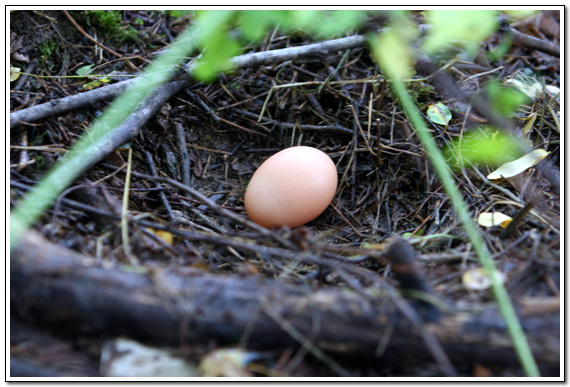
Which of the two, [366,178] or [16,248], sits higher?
[366,178]

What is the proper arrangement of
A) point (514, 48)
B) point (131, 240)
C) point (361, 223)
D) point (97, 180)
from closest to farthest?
point (131, 240)
point (97, 180)
point (361, 223)
point (514, 48)

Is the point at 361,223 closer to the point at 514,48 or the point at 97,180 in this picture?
the point at 97,180

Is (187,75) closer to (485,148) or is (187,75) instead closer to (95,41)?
(95,41)

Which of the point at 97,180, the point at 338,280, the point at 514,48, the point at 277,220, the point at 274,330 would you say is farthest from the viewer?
the point at 514,48

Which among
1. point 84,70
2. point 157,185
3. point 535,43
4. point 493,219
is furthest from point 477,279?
point 84,70

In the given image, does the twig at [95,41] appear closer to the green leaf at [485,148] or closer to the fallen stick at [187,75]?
the fallen stick at [187,75]

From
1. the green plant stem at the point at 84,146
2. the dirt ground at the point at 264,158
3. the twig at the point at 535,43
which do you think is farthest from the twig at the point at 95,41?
the twig at the point at 535,43

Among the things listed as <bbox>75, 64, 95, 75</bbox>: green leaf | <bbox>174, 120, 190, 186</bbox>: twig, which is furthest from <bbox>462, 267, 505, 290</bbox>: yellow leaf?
<bbox>75, 64, 95, 75</bbox>: green leaf

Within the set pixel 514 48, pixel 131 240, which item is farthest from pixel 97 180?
pixel 514 48
